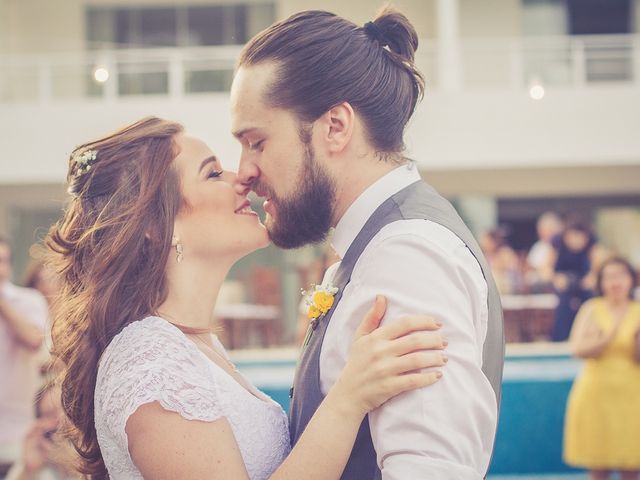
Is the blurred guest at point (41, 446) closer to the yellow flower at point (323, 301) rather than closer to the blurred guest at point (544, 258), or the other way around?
the yellow flower at point (323, 301)

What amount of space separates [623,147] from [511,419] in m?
8.20

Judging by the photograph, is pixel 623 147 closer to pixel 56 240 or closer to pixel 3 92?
pixel 3 92

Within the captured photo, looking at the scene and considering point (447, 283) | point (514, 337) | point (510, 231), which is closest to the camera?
point (447, 283)

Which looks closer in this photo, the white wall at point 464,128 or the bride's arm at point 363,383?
the bride's arm at point 363,383

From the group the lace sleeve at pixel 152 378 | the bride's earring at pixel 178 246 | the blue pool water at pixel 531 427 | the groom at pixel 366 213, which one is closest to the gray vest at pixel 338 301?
the groom at pixel 366 213

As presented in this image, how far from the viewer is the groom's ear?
2.28 metres

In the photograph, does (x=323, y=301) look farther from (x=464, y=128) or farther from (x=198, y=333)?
(x=464, y=128)

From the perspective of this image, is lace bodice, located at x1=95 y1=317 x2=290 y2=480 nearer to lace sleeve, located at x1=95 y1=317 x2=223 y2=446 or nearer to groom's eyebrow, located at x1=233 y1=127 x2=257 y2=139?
lace sleeve, located at x1=95 y1=317 x2=223 y2=446

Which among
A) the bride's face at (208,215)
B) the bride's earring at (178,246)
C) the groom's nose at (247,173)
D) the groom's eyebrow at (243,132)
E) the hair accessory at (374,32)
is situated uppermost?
the hair accessory at (374,32)

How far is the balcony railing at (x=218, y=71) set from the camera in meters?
14.7

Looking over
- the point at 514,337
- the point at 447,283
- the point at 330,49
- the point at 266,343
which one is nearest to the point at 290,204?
the point at 330,49

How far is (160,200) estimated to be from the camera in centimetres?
258

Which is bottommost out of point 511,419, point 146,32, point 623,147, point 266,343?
point 266,343

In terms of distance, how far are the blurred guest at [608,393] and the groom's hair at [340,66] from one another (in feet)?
14.3
